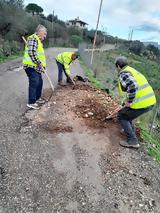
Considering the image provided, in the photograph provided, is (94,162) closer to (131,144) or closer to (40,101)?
(131,144)

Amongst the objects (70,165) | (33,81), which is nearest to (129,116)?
(70,165)

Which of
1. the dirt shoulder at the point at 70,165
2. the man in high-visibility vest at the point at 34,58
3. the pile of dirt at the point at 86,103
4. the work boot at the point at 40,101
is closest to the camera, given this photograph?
the dirt shoulder at the point at 70,165

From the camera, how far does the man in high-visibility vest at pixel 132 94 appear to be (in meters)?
4.18

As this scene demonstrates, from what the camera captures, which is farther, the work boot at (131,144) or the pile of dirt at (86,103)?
the pile of dirt at (86,103)

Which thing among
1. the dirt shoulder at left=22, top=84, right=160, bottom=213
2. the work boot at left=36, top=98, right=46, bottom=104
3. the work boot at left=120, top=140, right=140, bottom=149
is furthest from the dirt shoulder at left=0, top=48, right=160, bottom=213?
the work boot at left=36, top=98, right=46, bottom=104

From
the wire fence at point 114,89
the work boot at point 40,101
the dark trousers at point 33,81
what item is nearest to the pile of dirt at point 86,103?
the work boot at point 40,101

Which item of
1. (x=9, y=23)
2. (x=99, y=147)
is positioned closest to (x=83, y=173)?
(x=99, y=147)

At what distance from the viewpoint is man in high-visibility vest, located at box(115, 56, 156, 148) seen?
4.18 meters

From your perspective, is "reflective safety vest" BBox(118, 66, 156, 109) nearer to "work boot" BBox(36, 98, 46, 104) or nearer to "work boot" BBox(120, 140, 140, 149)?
"work boot" BBox(120, 140, 140, 149)

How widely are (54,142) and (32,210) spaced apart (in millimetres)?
1681

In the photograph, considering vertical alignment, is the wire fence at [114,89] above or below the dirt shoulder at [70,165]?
below

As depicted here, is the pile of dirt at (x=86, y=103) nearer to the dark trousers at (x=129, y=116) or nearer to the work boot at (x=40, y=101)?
the work boot at (x=40, y=101)

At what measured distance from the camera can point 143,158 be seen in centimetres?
429

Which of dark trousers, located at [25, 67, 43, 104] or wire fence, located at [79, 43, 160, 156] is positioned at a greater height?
dark trousers, located at [25, 67, 43, 104]
